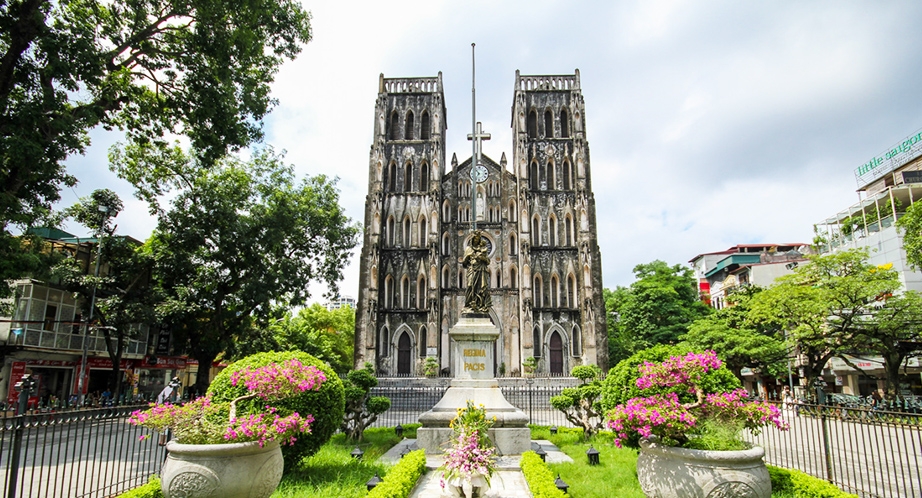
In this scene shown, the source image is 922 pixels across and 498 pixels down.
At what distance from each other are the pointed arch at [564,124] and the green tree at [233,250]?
18.4 meters

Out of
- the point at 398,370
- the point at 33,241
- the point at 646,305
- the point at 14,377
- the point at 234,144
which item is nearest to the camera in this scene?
the point at 33,241

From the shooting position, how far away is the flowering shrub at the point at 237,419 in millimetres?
5242

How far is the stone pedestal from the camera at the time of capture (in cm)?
909

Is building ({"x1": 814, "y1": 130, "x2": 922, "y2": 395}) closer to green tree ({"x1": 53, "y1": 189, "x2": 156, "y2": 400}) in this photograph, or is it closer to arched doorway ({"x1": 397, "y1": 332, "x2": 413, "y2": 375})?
arched doorway ({"x1": 397, "y1": 332, "x2": 413, "y2": 375})

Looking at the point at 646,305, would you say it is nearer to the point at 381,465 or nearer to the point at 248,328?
the point at 248,328

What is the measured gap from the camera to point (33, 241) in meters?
12.7

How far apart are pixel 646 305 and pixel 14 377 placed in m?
33.5

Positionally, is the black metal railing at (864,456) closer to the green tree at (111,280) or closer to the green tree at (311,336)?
the green tree at (111,280)

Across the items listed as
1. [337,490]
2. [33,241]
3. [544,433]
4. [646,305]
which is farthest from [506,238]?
[337,490]

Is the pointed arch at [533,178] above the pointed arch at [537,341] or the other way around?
above

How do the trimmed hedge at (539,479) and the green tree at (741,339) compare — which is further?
the green tree at (741,339)

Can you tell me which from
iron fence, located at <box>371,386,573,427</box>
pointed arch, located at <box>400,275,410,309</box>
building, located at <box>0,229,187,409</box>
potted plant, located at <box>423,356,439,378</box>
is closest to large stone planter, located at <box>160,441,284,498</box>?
iron fence, located at <box>371,386,573,427</box>

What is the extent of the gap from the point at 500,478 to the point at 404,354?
83.5 ft

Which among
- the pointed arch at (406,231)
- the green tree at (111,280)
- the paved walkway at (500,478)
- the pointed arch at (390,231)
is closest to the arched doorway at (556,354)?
the pointed arch at (406,231)
